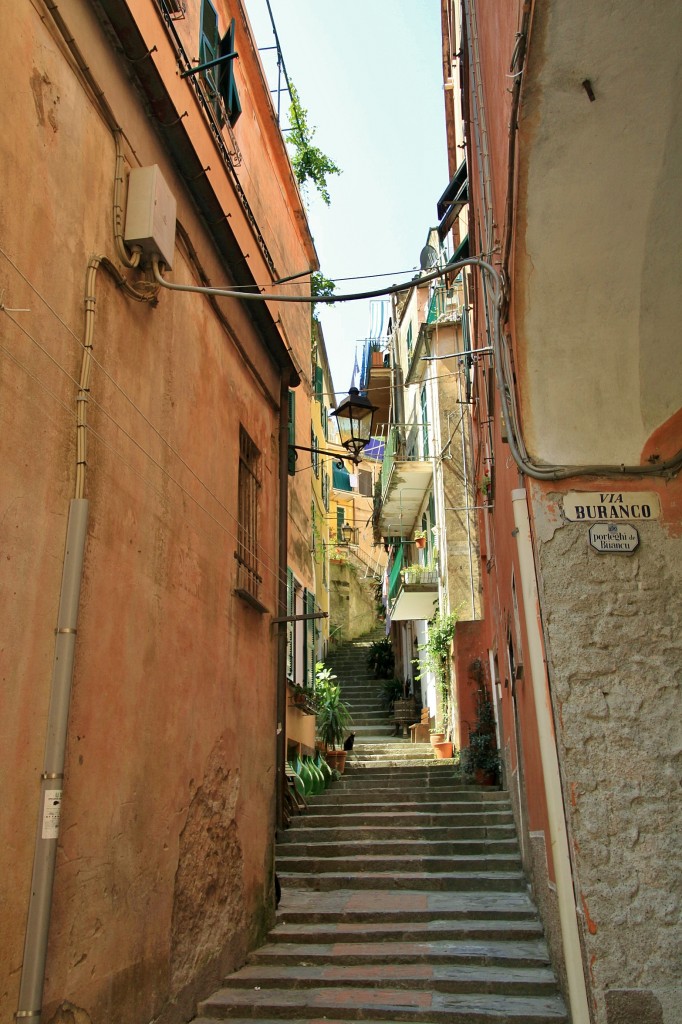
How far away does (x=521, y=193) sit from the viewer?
454 cm

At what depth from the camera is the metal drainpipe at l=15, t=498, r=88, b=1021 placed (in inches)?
132

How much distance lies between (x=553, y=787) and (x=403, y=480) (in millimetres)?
16300

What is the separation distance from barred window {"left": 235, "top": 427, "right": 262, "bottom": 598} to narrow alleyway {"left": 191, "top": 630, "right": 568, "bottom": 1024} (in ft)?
9.74

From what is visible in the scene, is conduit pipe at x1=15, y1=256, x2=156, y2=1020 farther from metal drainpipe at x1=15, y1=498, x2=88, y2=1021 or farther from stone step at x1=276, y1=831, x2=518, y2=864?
stone step at x1=276, y1=831, x2=518, y2=864

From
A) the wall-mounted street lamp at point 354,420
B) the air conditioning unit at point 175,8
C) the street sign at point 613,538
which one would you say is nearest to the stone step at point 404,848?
the wall-mounted street lamp at point 354,420

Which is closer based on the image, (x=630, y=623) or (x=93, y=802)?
(x=93, y=802)

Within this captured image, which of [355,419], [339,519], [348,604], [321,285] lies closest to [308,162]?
[321,285]

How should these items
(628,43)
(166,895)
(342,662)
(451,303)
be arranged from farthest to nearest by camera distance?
(342,662) < (451,303) < (166,895) < (628,43)

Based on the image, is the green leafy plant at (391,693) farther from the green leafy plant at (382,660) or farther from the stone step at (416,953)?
the stone step at (416,953)

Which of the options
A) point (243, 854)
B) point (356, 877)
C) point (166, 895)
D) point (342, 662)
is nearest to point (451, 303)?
point (342, 662)

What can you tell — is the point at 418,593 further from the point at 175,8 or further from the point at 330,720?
the point at 175,8

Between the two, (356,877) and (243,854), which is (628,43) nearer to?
(243,854)

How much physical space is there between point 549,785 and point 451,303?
58.8 ft

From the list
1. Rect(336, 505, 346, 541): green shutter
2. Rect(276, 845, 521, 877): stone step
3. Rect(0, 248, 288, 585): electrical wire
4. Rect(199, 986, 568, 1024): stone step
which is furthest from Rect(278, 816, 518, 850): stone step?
Rect(336, 505, 346, 541): green shutter
